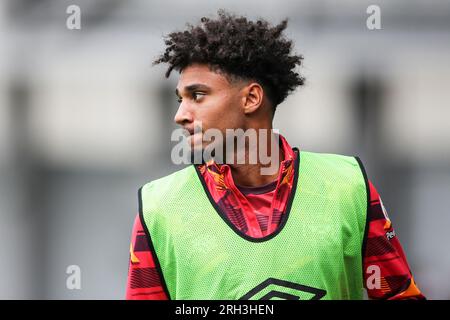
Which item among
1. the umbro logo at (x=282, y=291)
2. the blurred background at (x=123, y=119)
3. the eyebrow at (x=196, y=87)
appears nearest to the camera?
the umbro logo at (x=282, y=291)

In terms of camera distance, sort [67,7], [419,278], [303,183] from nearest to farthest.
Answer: [303,183]
[419,278]
[67,7]

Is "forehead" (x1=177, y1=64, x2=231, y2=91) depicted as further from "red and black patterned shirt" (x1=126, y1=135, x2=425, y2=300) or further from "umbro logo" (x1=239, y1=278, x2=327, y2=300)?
"umbro logo" (x1=239, y1=278, x2=327, y2=300)

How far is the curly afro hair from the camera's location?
347 cm

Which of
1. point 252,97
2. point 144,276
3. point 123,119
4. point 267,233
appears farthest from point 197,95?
point 123,119

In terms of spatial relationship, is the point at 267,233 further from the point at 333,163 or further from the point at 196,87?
the point at 196,87

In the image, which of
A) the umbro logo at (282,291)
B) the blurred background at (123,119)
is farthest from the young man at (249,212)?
the blurred background at (123,119)

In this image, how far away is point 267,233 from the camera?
3.30m

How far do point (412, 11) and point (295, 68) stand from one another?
4.31 m

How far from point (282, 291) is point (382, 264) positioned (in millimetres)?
441

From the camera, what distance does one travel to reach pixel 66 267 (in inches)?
→ 300

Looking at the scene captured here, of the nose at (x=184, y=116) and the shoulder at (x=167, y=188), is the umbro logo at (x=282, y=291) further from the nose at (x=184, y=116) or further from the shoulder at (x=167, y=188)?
the nose at (x=184, y=116)

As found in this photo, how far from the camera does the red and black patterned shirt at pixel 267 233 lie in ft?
10.9
